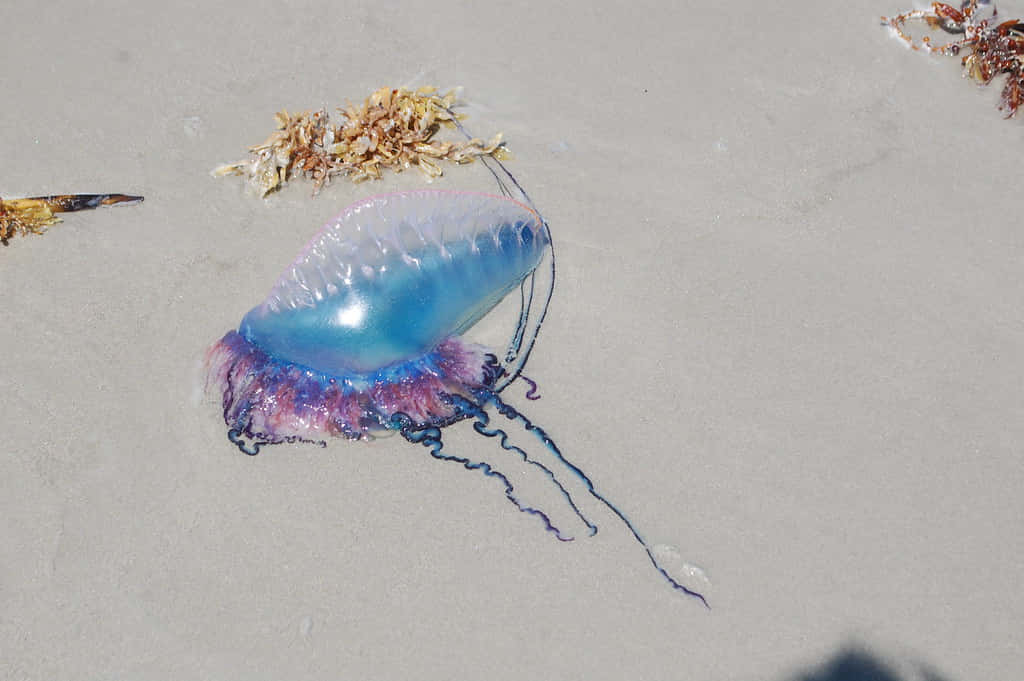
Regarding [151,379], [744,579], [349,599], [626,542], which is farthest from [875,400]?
[151,379]

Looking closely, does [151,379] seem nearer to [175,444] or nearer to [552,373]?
[175,444]

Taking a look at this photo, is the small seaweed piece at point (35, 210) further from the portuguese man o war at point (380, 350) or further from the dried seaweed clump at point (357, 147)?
the portuguese man o war at point (380, 350)

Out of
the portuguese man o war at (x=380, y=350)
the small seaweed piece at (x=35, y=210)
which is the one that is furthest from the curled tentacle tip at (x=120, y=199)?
the portuguese man o war at (x=380, y=350)

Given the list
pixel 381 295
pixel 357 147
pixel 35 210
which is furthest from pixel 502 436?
pixel 35 210

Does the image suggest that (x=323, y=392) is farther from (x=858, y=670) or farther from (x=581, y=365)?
(x=858, y=670)

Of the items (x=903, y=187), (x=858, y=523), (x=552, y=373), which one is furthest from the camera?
(x=903, y=187)

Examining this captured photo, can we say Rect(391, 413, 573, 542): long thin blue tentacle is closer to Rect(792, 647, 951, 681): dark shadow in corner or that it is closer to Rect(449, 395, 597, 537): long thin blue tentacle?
Rect(449, 395, 597, 537): long thin blue tentacle

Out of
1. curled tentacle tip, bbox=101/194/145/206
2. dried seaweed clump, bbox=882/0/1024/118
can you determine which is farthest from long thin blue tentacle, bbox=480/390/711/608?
dried seaweed clump, bbox=882/0/1024/118
